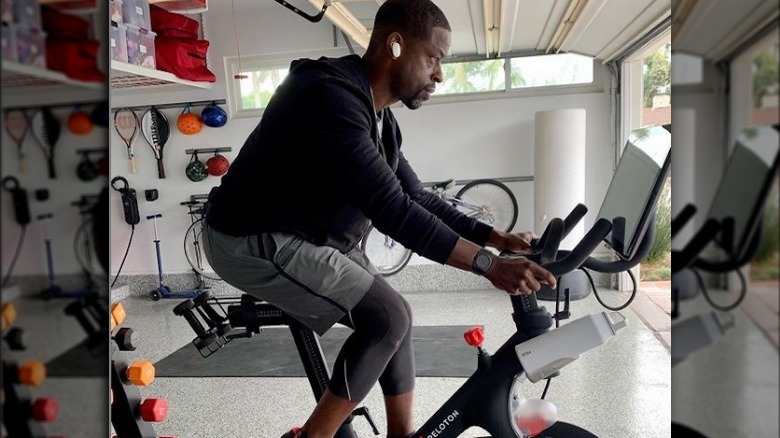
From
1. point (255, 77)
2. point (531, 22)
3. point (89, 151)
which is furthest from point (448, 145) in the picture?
point (89, 151)

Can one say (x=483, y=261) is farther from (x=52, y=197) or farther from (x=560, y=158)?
(x=560, y=158)

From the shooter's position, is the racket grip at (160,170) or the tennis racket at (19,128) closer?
the tennis racket at (19,128)

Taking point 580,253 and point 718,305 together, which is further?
point 580,253

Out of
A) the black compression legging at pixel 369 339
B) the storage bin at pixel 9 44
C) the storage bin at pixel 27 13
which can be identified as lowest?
the black compression legging at pixel 369 339

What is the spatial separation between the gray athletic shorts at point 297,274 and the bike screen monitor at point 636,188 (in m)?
0.65

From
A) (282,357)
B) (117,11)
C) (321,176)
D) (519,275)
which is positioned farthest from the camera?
(282,357)

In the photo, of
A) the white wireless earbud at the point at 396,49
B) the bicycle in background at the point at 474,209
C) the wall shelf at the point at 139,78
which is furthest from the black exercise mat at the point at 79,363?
the bicycle in background at the point at 474,209

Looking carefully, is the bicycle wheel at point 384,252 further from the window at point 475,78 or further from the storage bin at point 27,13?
the storage bin at point 27,13

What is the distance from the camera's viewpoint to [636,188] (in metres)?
1.24

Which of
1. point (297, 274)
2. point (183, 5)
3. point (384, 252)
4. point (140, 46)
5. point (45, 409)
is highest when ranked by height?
point (183, 5)

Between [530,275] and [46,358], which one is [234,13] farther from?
[46,358]

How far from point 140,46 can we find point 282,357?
88.5 inches

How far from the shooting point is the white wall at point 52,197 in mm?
269

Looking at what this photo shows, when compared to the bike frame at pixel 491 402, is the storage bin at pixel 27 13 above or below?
above
